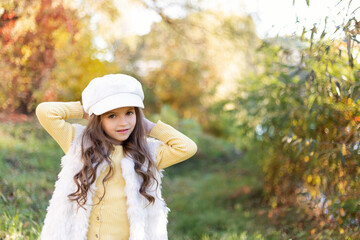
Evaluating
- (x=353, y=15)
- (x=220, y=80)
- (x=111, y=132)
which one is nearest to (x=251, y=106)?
(x=353, y=15)

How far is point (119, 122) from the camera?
6.64ft

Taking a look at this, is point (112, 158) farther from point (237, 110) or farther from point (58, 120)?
point (237, 110)

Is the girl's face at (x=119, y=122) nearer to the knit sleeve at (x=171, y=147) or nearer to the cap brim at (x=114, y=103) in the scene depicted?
the cap brim at (x=114, y=103)

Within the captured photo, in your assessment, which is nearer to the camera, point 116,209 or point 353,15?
point 116,209

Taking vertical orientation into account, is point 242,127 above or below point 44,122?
above

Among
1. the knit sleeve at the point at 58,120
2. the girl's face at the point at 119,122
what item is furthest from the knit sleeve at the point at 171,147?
the knit sleeve at the point at 58,120

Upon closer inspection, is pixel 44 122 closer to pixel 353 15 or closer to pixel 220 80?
pixel 353 15

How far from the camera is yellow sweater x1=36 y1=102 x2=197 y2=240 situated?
1.99 metres

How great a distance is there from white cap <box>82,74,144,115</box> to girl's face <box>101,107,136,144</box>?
3.2 inches

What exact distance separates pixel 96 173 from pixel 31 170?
268 centimetres

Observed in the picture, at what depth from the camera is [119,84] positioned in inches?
77.8

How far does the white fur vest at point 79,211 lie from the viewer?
194 cm

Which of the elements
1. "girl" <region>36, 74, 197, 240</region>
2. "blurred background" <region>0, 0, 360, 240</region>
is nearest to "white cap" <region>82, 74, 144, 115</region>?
"girl" <region>36, 74, 197, 240</region>

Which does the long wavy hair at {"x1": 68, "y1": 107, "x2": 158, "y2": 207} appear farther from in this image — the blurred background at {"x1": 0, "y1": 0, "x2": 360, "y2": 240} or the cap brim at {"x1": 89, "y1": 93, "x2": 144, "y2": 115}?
the blurred background at {"x1": 0, "y1": 0, "x2": 360, "y2": 240}
